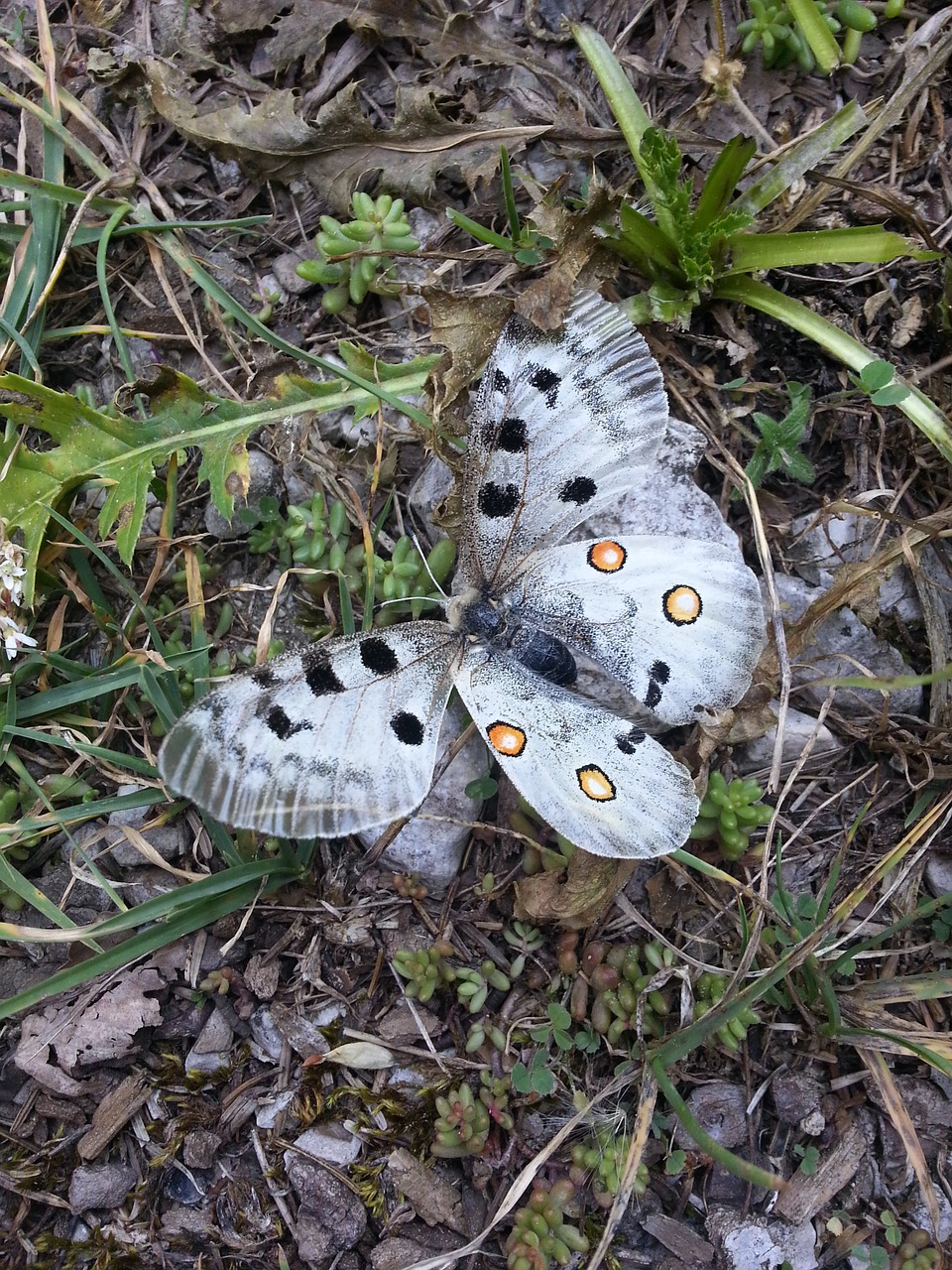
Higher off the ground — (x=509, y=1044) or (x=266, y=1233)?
(x=509, y=1044)

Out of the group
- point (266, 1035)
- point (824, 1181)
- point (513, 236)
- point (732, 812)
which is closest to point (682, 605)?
point (732, 812)

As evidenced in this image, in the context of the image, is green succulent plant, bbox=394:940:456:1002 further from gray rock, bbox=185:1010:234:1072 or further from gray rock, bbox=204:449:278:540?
gray rock, bbox=204:449:278:540

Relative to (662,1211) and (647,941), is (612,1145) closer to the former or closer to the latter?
(662,1211)

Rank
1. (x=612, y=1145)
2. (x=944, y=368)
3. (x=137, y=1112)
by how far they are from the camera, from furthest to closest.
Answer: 1. (x=944, y=368)
2. (x=137, y=1112)
3. (x=612, y=1145)

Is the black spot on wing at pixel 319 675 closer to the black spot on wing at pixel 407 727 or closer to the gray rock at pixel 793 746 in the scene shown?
the black spot on wing at pixel 407 727

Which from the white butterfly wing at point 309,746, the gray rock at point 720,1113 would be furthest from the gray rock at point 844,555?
the gray rock at point 720,1113

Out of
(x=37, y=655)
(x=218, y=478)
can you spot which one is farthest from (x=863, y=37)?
(x=37, y=655)

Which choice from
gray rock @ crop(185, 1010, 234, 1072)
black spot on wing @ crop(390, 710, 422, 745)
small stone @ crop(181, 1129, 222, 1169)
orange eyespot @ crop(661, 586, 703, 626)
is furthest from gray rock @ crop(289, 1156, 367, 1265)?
orange eyespot @ crop(661, 586, 703, 626)

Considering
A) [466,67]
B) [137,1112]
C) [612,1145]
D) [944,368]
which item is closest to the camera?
[612,1145]
